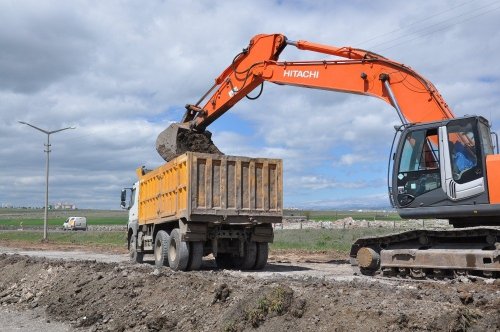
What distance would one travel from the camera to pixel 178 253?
15219 millimetres

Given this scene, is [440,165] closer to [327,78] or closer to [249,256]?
[327,78]

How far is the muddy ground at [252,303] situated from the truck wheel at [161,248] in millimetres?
1313

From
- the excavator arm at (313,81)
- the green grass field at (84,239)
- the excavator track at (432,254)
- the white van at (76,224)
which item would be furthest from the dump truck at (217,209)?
the white van at (76,224)

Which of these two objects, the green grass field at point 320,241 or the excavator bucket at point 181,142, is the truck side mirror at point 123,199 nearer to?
the excavator bucket at point 181,142

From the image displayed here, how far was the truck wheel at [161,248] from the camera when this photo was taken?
53.8 ft

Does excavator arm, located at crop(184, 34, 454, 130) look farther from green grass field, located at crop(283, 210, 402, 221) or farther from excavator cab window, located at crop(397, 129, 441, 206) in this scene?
green grass field, located at crop(283, 210, 402, 221)

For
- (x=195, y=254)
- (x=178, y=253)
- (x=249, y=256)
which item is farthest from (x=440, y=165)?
(x=178, y=253)

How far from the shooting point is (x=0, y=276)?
1956cm

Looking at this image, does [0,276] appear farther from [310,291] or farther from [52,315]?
[310,291]

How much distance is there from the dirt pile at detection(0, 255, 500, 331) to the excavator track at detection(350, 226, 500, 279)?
53cm

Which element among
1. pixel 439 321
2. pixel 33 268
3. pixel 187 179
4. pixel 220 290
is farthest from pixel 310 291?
pixel 33 268

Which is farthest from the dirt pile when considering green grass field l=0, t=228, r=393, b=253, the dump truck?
green grass field l=0, t=228, r=393, b=253

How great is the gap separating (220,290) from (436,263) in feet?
14.0

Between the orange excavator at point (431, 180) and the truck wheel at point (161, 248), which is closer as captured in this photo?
the orange excavator at point (431, 180)
